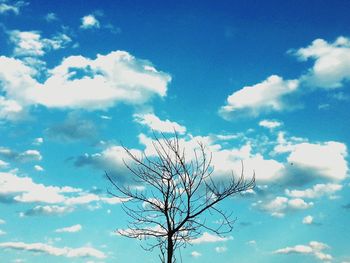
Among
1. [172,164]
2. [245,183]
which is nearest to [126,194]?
[172,164]

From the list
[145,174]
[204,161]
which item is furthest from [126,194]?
[204,161]

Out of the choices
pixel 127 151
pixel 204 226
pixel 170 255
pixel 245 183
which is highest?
pixel 127 151

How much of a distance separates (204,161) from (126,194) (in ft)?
6.85

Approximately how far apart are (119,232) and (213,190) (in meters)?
2.50

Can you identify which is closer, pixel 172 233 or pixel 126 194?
pixel 172 233

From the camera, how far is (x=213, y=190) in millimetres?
9828

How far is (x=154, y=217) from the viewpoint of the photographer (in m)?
10.1

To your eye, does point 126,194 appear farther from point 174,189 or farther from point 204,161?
point 204,161

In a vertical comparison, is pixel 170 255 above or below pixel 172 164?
below

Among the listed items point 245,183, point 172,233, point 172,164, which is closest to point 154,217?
point 172,233

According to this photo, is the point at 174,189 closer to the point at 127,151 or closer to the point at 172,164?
the point at 172,164

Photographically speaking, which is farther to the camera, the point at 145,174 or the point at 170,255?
the point at 145,174

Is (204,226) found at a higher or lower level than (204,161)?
lower

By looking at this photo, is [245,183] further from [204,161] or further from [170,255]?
[170,255]
